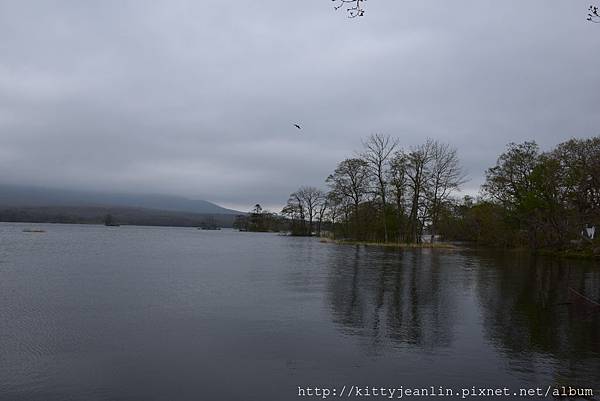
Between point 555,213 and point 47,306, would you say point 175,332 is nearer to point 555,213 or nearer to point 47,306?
point 47,306

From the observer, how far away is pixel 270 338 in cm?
892

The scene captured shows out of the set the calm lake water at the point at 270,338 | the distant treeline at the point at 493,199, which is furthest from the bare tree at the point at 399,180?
the calm lake water at the point at 270,338

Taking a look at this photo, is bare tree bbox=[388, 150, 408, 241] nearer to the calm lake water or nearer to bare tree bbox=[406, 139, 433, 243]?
bare tree bbox=[406, 139, 433, 243]

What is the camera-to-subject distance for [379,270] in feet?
75.0

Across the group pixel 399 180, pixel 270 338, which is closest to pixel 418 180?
pixel 399 180

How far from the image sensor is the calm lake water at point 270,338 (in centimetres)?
658

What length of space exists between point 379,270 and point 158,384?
17.6 metres

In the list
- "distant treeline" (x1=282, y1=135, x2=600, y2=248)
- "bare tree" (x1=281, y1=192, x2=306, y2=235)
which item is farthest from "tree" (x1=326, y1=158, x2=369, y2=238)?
"bare tree" (x1=281, y1=192, x2=306, y2=235)

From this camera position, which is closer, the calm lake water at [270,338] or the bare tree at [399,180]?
the calm lake water at [270,338]

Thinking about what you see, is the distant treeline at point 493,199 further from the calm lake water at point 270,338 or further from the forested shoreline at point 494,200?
the calm lake water at point 270,338

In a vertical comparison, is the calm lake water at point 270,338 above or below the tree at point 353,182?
below

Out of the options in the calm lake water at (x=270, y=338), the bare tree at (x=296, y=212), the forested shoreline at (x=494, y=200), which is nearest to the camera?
the calm lake water at (x=270, y=338)

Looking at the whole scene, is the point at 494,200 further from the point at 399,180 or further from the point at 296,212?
the point at 296,212

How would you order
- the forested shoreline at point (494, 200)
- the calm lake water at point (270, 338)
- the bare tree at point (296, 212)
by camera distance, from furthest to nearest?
the bare tree at point (296, 212)
the forested shoreline at point (494, 200)
the calm lake water at point (270, 338)
